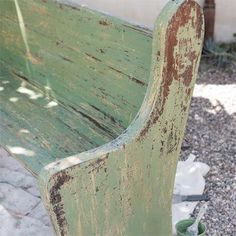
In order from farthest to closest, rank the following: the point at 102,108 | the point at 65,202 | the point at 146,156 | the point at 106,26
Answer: the point at 102,108, the point at 106,26, the point at 146,156, the point at 65,202

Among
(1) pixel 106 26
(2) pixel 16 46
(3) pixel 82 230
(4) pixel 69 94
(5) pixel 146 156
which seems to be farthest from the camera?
(2) pixel 16 46

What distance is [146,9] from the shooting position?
5660 mm

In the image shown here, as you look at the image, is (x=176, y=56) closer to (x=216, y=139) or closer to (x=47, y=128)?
(x=47, y=128)

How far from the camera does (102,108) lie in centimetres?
297

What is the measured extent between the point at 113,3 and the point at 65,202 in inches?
154

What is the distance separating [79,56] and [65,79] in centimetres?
27

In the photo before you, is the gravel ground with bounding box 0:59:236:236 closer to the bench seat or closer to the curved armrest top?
the bench seat

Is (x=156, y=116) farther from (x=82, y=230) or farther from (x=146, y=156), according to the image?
(x=82, y=230)

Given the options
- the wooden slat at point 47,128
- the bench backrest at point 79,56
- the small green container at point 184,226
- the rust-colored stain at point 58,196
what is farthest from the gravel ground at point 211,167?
the rust-colored stain at point 58,196

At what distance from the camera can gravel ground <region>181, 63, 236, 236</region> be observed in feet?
10.8

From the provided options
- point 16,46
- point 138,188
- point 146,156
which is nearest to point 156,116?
point 146,156

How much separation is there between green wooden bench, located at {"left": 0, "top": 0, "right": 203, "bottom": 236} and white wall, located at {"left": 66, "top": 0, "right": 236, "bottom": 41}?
202cm

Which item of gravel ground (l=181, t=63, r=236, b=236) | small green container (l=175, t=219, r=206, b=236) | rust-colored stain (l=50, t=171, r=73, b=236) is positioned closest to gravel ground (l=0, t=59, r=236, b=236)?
gravel ground (l=181, t=63, r=236, b=236)

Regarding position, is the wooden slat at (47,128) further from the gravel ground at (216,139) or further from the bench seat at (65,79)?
the gravel ground at (216,139)
